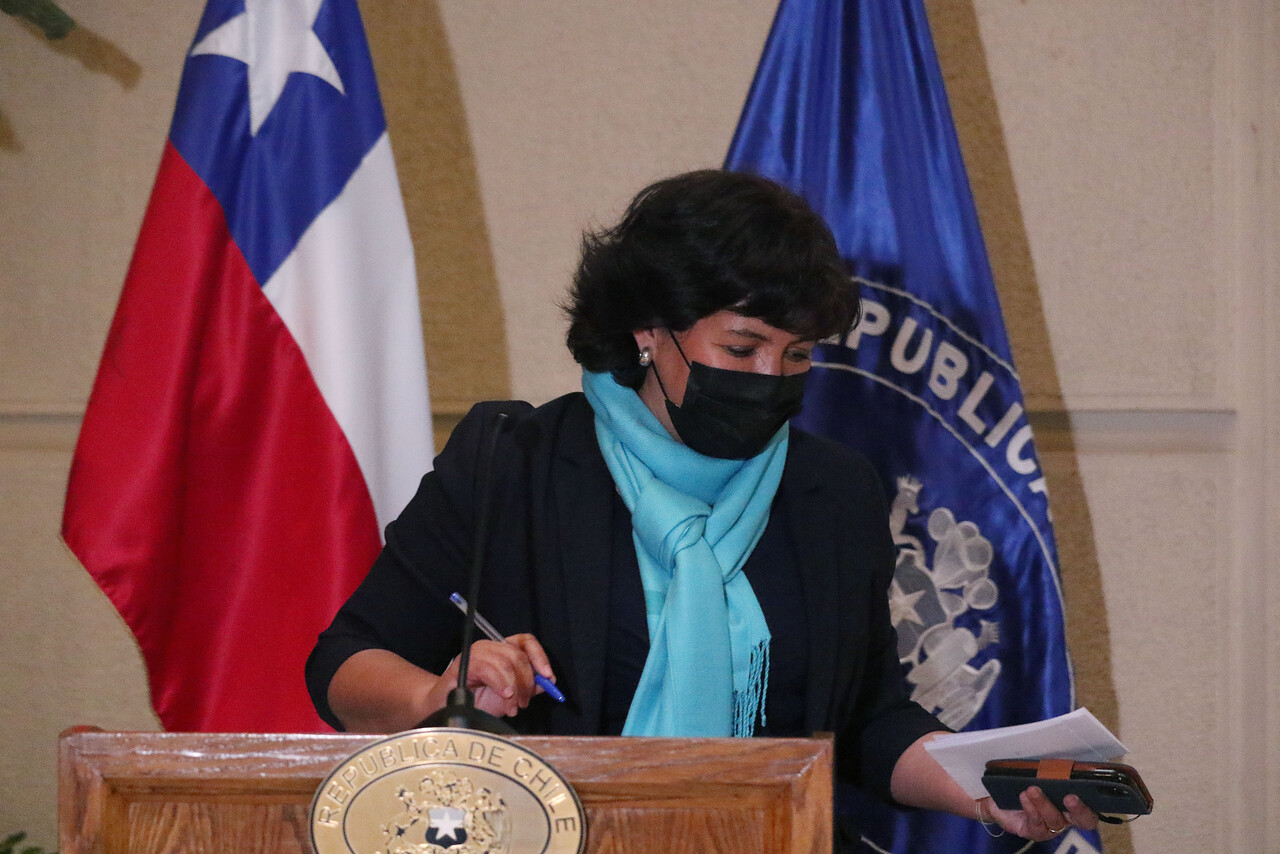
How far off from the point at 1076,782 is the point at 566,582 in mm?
634

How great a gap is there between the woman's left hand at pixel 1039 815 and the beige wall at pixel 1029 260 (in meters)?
1.41

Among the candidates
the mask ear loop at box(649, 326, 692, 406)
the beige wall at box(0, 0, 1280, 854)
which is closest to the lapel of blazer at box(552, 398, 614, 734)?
the mask ear loop at box(649, 326, 692, 406)

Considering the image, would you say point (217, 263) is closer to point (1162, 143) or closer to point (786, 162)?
point (786, 162)

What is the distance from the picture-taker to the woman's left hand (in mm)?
1072

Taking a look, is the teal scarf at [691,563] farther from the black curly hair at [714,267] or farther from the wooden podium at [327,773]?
the wooden podium at [327,773]

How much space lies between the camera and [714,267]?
142cm

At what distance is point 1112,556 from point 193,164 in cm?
201

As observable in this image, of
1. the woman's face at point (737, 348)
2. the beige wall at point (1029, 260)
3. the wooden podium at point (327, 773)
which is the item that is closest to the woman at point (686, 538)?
Answer: the woman's face at point (737, 348)

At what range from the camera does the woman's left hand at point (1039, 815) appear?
3.52 feet

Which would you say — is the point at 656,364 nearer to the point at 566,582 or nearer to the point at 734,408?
the point at 734,408

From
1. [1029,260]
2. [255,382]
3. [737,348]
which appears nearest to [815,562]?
[737,348]

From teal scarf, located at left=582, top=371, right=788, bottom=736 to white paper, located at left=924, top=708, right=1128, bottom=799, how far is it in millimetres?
300

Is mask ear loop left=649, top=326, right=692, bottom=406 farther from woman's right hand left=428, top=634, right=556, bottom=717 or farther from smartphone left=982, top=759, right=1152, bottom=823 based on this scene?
smartphone left=982, top=759, right=1152, bottom=823

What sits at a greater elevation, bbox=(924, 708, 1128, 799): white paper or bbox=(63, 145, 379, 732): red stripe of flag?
bbox=(63, 145, 379, 732): red stripe of flag
